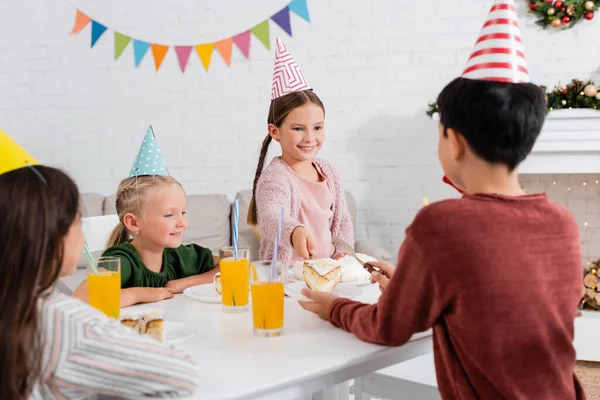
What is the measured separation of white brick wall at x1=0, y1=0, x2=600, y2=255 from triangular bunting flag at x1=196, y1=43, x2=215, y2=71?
4cm

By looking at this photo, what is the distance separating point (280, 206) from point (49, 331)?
1393mm

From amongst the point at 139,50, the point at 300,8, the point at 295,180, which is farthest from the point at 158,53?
the point at 295,180

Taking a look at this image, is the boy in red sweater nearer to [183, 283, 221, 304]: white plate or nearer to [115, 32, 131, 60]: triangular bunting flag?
[183, 283, 221, 304]: white plate

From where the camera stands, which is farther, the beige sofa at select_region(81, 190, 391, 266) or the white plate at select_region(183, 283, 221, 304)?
the beige sofa at select_region(81, 190, 391, 266)

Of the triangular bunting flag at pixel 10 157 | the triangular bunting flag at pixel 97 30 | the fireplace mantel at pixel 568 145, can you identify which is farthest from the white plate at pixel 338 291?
the triangular bunting flag at pixel 97 30

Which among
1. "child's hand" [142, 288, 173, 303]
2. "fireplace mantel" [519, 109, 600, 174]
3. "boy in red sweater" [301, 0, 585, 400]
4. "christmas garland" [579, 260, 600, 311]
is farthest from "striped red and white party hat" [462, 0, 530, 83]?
"christmas garland" [579, 260, 600, 311]

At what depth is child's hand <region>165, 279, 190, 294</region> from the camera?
1760 millimetres

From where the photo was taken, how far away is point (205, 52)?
4.19 m

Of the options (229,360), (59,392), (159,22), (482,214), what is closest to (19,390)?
(59,392)

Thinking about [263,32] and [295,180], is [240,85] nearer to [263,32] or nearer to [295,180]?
[263,32]

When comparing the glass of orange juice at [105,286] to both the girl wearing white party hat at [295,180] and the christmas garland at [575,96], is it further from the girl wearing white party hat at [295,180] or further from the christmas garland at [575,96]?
the christmas garland at [575,96]

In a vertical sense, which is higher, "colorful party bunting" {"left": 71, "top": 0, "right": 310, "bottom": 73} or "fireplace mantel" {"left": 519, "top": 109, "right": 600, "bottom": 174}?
"colorful party bunting" {"left": 71, "top": 0, "right": 310, "bottom": 73}

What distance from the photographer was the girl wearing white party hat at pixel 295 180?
236 cm

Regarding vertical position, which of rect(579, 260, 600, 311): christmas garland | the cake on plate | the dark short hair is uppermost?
the dark short hair
